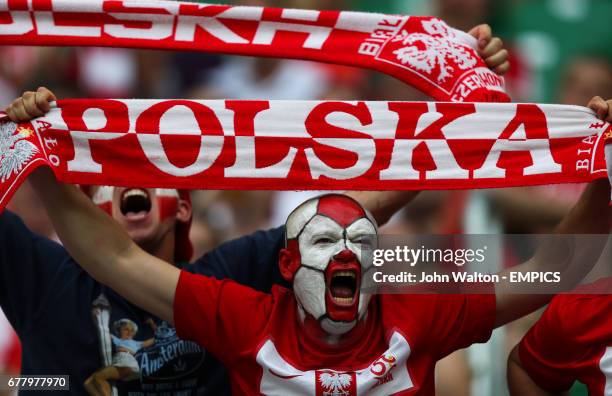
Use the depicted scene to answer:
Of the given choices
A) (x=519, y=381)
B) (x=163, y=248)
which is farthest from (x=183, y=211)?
(x=519, y=381)

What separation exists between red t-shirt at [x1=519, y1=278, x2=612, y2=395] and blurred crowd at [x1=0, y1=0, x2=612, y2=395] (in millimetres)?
1331

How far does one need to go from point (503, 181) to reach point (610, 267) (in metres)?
0.45

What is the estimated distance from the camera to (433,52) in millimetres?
4789

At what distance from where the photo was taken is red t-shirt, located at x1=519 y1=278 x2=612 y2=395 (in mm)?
4266

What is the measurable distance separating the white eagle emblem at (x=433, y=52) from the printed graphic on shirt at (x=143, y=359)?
1245 mm

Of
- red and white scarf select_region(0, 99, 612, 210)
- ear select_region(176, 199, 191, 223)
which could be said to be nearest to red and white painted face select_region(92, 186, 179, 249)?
ear select_region(176, 199, 191, 223)

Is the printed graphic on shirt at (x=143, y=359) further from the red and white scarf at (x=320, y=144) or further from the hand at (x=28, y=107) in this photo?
the hand at (x=28, y=107)

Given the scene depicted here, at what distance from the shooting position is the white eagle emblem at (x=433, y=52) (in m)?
4.77

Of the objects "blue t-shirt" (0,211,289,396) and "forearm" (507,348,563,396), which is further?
"blue t-shirt" (0,211,289,396)

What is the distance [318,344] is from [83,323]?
90cm

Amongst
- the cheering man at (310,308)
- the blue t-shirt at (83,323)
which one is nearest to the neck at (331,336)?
the cheering man at (310,308)

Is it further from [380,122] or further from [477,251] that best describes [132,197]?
[477,251]

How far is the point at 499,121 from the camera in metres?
4.43

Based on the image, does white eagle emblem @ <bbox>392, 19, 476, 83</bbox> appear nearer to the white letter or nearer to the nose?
the nose
